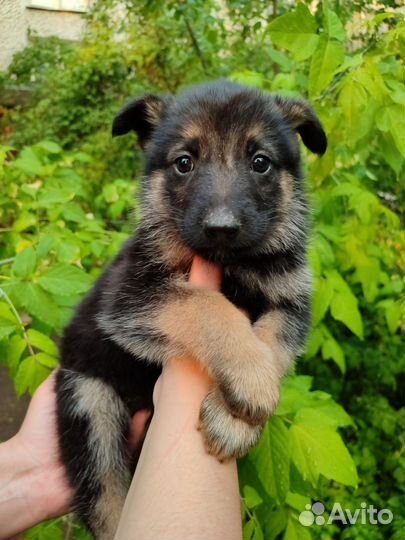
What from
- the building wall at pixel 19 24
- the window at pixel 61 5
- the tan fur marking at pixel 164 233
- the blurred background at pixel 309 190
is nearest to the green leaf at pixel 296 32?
the blurred background at pixel 309 190

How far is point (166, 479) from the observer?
169 cm

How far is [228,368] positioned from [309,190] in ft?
4.07

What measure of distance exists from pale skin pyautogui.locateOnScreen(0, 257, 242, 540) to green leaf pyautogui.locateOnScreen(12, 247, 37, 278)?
650 millimetres

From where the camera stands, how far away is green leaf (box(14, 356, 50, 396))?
6.94ft

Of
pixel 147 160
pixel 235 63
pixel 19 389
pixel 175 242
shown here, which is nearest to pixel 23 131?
pixel 235 63

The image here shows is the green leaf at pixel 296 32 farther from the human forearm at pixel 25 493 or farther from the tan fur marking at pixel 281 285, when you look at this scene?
the human forearm at pixel 25 493

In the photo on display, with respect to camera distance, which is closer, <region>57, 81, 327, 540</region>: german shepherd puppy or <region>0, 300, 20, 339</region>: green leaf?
<region>0, 300, 20, 339</region>: green leaf

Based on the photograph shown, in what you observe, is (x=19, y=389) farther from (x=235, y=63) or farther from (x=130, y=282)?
(x=235, y=63)

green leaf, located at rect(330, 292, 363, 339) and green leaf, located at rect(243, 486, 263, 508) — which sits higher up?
green leaf, located at rect(330, 292, 363, 339)

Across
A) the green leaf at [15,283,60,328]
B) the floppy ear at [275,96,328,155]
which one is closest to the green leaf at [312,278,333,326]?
the floppy ear at [275,96,328,155]

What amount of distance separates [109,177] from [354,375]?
138 inches

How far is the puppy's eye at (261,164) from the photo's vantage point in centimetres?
237

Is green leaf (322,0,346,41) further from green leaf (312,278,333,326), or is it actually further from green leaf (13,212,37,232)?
green leaf (13,212,37,232)

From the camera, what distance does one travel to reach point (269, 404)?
1.87 meters
